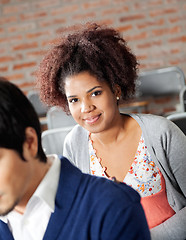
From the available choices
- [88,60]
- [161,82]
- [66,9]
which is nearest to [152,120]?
[88,60]

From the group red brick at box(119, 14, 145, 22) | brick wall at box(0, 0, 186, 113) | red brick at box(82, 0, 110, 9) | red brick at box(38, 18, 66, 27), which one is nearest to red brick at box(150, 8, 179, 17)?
brick wall at box(0, 0, 186, 113)

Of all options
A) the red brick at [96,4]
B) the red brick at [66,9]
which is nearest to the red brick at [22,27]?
the red brick at [66,9]

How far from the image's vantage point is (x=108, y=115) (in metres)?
1.21

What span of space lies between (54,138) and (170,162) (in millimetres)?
683

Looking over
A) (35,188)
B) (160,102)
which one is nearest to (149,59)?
(160,102)

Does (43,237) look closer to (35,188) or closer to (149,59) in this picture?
(35,188)

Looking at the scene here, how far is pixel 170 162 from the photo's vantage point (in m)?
1.16

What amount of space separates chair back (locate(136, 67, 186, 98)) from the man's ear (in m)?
2.72

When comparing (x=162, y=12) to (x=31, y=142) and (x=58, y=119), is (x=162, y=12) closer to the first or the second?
(x=58, y=119)

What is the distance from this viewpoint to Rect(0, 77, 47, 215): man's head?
0.61 metres

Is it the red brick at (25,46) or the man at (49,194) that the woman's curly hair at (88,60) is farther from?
the red brick at (25,46)

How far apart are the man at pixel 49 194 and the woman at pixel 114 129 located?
497 mm

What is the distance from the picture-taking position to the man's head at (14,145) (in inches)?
24.2

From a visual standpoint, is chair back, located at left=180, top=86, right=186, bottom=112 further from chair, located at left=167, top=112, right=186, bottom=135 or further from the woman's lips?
the woman's lips
